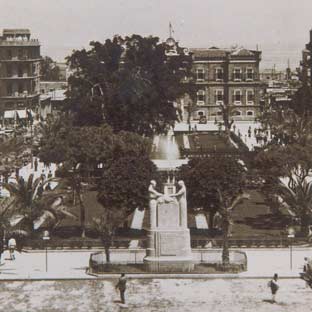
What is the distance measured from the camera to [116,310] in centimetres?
2727

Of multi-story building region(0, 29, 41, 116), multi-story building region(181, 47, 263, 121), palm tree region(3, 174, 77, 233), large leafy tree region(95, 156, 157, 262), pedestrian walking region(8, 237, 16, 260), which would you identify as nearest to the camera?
pedestrian walking region(8, 237, 16, 260)

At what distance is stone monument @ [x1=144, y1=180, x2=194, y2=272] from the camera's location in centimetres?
3275

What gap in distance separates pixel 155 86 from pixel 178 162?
9.46m

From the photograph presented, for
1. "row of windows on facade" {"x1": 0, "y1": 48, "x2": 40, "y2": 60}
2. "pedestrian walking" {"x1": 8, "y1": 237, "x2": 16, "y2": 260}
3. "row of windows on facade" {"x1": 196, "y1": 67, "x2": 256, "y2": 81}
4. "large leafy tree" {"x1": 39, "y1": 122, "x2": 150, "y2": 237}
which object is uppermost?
"row of windows on facade" {"x1": 0, "y1": 48, "x2": 40, "y2": 60}

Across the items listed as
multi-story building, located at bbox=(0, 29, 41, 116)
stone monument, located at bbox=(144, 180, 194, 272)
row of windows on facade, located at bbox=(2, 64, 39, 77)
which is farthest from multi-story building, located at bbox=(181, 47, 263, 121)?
stone monument, located at bbox=(144, 180, 194, 272)

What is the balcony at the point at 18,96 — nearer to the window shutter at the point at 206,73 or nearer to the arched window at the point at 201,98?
the arched window at the point at 201,98

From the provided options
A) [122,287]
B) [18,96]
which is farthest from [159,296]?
[18,96]

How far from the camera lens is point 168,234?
108ft

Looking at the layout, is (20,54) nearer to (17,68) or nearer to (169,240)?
(17,68)

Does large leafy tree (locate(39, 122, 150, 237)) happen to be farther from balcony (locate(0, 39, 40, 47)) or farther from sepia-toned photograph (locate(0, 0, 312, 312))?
balcony (locate(0, 39, 40, 47))

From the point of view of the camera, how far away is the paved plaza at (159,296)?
27578 mm

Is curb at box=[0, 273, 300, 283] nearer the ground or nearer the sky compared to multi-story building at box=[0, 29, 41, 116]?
nearer the ground

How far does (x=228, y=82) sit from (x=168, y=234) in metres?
76.5

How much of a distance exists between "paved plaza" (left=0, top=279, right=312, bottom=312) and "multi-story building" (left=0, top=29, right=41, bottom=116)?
7778cm
